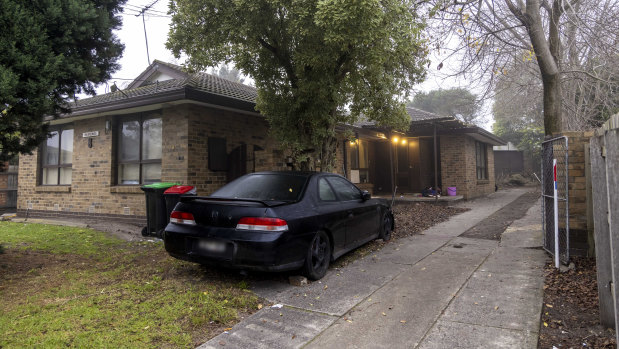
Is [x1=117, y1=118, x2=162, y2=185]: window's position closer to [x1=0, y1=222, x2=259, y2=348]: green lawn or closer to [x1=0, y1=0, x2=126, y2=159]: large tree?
[x1=0, y1=222, x2=259, y2=348]: green lawn

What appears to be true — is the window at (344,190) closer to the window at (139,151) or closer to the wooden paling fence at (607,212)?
the wooden paling fence at (607,212)

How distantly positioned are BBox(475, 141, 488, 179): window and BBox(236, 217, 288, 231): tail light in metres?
14.4

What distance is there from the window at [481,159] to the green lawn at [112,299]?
47.8ft

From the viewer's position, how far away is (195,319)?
3.22 meters

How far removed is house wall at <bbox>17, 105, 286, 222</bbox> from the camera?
8016 mm

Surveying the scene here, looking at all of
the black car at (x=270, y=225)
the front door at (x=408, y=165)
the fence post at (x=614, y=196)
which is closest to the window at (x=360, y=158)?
the front door at (x=408, y=165)

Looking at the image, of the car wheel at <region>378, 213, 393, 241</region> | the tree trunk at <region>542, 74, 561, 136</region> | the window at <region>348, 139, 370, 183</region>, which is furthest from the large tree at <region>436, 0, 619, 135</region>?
the window at <region>348, 139, 370, 183</region>

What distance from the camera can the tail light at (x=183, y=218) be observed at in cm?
431

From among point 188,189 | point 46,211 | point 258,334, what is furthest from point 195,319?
point 46,211

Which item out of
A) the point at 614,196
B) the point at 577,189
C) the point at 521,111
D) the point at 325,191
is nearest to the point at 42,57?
the point at 325,191

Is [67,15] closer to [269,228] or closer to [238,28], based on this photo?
[238,28]

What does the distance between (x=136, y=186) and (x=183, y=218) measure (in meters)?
4.98

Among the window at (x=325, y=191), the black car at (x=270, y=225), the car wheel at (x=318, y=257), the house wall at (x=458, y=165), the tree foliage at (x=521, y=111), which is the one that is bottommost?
the car wheel at (x=318, y=257)

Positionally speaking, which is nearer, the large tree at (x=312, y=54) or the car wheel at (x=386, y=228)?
the large tree at (x=312, y=54)
